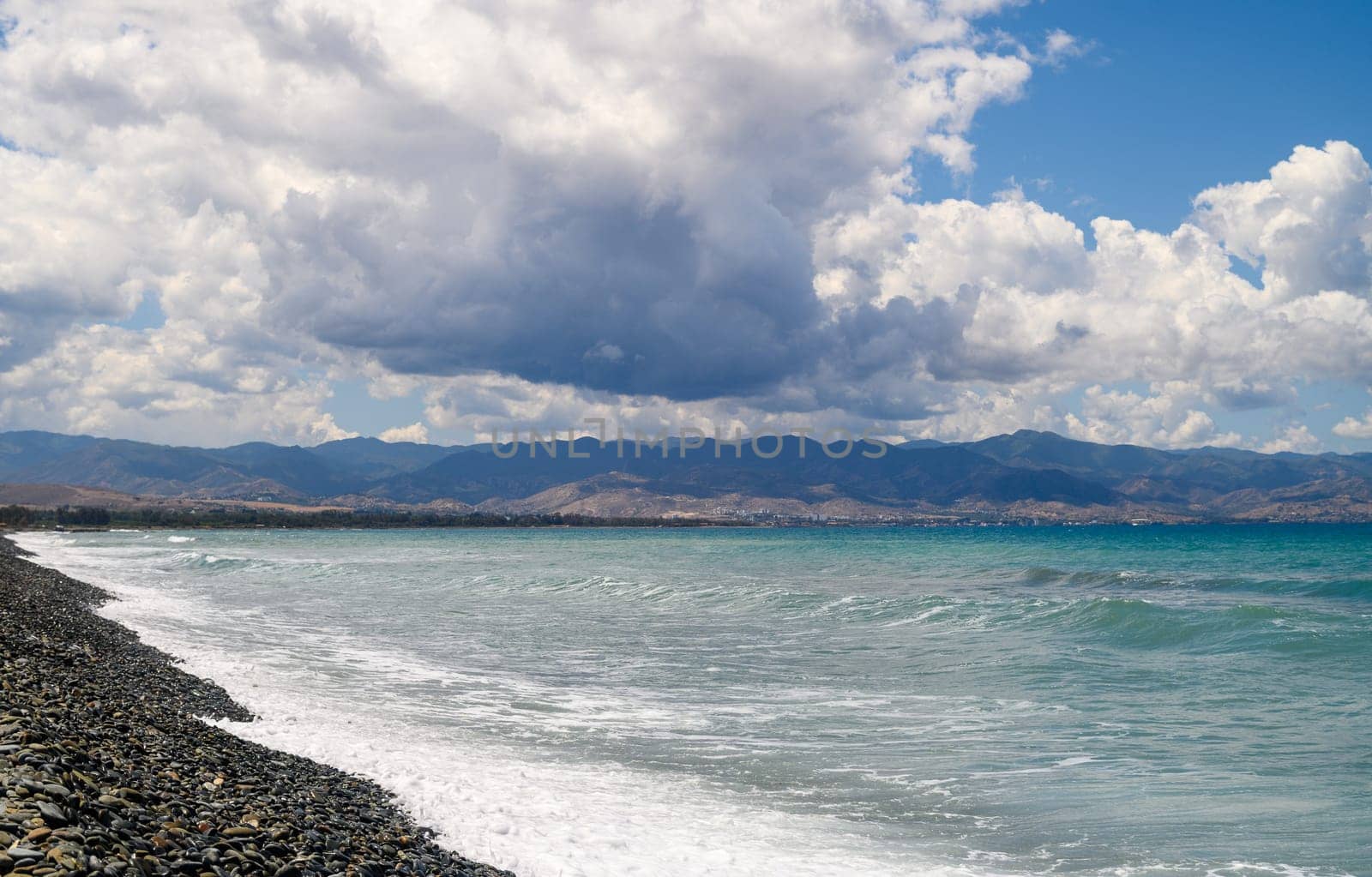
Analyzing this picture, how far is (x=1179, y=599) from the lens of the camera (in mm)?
38094

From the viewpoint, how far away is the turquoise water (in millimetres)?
10445

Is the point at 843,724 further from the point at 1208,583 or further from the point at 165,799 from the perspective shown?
the point at 1208,583

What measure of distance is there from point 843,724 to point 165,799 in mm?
11331

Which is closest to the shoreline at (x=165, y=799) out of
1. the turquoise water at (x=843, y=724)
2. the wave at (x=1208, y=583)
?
the turquoise water at (x=843, y=724)

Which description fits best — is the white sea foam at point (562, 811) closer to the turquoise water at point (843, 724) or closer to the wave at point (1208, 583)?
the turquoise water at point (843, 724)

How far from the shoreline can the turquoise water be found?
3.06 ft

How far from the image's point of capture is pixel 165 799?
8.38 metres

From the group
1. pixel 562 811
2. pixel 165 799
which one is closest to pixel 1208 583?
pixel 562 811

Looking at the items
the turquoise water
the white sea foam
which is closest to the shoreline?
the white sea foam

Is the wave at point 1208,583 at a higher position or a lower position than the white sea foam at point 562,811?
lower

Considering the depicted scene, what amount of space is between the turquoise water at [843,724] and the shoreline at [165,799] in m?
0.93

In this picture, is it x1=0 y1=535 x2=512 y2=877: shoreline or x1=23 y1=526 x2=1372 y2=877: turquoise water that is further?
x1=23 y1=526 x2=1372 y2=877: turquoise water

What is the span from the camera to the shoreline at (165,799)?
666cm

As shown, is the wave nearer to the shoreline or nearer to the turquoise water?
the turquoise water
